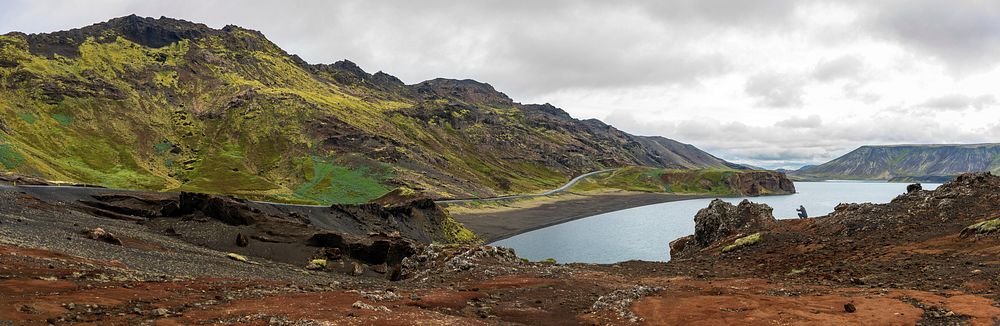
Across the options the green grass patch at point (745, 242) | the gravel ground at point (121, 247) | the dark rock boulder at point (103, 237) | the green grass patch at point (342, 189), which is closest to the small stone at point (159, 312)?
the gravel ground at point (121, 247)

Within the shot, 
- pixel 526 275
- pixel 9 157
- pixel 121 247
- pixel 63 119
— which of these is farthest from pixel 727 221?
pixel 63 119

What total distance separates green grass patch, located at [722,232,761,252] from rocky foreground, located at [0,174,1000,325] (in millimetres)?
242

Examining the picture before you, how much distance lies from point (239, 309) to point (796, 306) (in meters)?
28.8

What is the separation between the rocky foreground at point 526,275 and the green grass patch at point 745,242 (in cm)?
24

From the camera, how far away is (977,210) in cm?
4053

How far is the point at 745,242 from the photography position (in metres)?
50.6

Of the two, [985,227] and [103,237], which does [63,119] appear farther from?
[985,227]

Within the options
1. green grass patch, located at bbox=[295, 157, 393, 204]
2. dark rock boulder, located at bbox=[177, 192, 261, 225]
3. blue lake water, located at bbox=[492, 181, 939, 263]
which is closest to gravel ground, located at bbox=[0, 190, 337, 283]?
dark rock boulder, located at bbox=[177, 192, 261, 225]

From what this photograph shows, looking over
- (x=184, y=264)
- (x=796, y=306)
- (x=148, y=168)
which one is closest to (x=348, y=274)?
(x=184, y=264)

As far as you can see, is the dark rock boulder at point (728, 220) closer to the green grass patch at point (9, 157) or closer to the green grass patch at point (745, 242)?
the green grass patch at point (745, 242)

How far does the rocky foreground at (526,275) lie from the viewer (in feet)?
76.4

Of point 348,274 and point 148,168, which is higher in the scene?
point 148,168

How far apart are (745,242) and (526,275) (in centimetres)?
2375

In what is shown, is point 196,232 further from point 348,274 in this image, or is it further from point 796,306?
point 796,306
